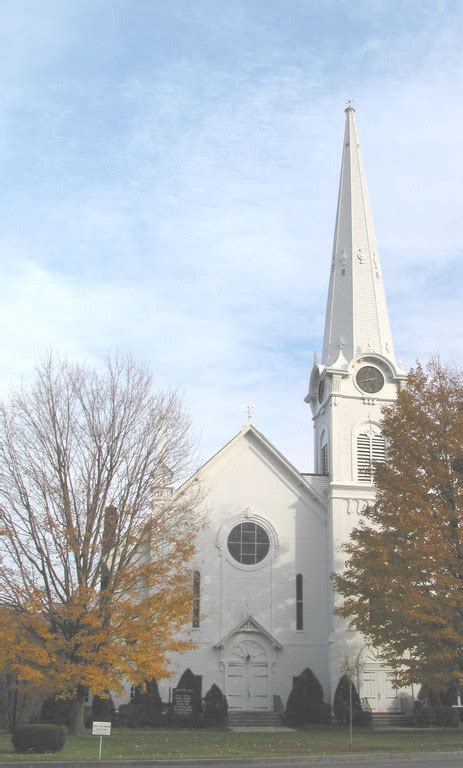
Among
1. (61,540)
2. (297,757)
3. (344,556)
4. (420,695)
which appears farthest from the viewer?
(344,556)

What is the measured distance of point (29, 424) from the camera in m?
24.6

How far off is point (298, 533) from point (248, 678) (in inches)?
246

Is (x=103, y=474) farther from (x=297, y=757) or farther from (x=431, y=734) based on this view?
(x=431, y=734)

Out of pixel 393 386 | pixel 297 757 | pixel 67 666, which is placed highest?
pixel 393 386

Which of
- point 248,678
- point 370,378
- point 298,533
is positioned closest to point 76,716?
point 248,678

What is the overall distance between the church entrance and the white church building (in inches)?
1.6

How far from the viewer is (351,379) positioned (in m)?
37.9

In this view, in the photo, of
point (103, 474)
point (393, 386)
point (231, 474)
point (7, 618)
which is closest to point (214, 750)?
point (7, 618)

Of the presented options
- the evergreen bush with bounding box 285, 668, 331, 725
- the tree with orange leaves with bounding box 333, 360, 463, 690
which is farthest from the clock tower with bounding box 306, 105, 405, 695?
the tree with orange leaves with bounding box 333, 360, 463, 690

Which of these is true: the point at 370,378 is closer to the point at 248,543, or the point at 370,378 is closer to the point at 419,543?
the point at 248,543

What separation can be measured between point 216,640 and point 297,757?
1399 cm

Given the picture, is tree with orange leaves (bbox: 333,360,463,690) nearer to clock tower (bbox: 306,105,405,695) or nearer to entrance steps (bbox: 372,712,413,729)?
entrance steps (bbox: 372,712,413,729)

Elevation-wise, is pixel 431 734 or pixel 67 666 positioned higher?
pixel 67 666

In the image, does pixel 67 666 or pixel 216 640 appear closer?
pixel 67 666
